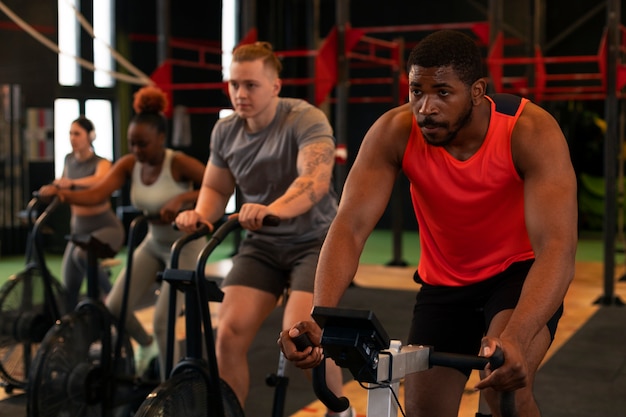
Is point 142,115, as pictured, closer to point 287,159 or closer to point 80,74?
point 287,159

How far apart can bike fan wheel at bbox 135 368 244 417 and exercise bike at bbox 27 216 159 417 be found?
3.44 feet

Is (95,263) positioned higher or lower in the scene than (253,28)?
lower

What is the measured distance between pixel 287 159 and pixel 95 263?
4.29 ft

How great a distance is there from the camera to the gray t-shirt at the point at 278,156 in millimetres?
3197

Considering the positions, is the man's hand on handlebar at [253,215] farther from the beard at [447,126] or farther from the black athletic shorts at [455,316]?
the beard at [447,126]

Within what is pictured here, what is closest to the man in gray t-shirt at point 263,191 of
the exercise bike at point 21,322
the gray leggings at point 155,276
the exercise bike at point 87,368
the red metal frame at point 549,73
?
the gray leggings at point 155,276

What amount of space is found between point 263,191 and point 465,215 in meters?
1.18

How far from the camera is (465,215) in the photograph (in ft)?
7.32

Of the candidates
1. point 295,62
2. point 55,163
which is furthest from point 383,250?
point 55,163

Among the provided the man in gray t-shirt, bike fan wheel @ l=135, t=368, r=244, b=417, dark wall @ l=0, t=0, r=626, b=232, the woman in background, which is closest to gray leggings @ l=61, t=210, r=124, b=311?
the woman in background

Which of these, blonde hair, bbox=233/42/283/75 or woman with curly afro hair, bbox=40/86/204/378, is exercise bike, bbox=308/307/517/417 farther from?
woman with curly afro hair, bbox=40/86/204/378

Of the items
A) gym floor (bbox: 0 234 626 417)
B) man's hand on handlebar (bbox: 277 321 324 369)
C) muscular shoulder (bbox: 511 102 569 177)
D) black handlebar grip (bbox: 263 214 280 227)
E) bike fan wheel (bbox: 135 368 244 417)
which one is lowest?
gym floor (bbox: 0 234 626 417)

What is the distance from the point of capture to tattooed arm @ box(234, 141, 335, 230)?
281cm

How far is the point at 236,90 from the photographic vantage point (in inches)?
125
